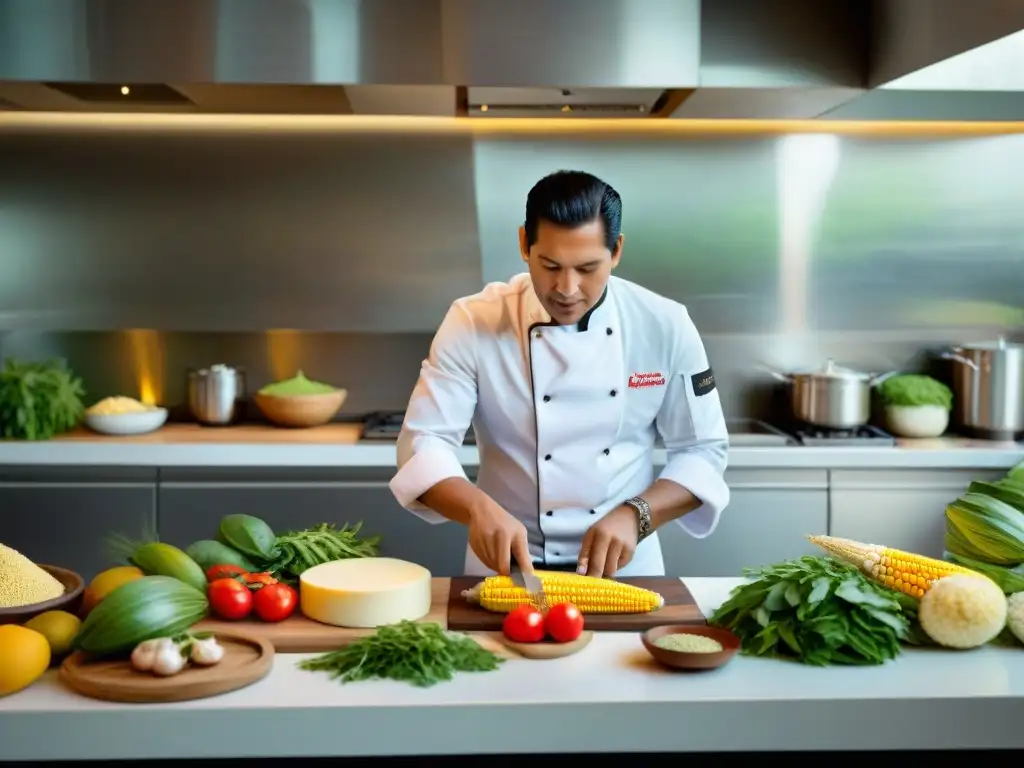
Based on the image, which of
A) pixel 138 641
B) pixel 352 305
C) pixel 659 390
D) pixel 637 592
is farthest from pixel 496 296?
pixel 352 305

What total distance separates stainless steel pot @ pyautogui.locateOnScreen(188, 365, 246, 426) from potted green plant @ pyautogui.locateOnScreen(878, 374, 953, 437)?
2.48 metres

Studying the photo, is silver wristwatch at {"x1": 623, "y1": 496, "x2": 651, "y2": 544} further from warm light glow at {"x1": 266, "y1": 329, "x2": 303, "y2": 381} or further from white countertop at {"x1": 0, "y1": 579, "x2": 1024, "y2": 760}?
warm light glow at {"x1": 266, "y1": 329, "x2": 303, "y2": 381}

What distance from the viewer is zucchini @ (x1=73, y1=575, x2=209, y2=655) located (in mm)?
1747

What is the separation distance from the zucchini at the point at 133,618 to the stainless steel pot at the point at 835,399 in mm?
2787

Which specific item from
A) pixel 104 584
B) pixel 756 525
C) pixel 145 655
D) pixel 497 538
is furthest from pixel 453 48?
pixel 145 655

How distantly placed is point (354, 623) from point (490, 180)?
2728 millimetres

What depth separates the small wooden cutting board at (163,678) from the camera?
65.2 inches

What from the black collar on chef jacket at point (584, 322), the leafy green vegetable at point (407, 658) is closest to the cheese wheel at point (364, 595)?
the leafy green vegetable at point (407, 658)

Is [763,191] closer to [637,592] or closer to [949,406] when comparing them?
[949,406]

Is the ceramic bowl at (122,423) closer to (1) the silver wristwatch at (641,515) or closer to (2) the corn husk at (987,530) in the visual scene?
(1) the silver wristwatch at (641,515)

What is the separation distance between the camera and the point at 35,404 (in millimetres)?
3953

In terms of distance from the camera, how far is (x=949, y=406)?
4.22m

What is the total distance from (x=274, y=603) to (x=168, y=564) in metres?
0.22

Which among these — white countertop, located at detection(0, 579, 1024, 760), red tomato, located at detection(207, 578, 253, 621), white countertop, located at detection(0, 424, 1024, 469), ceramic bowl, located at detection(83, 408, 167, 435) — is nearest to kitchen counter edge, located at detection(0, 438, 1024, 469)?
white countertop, located at detection(0, 424, 1024, 469)
